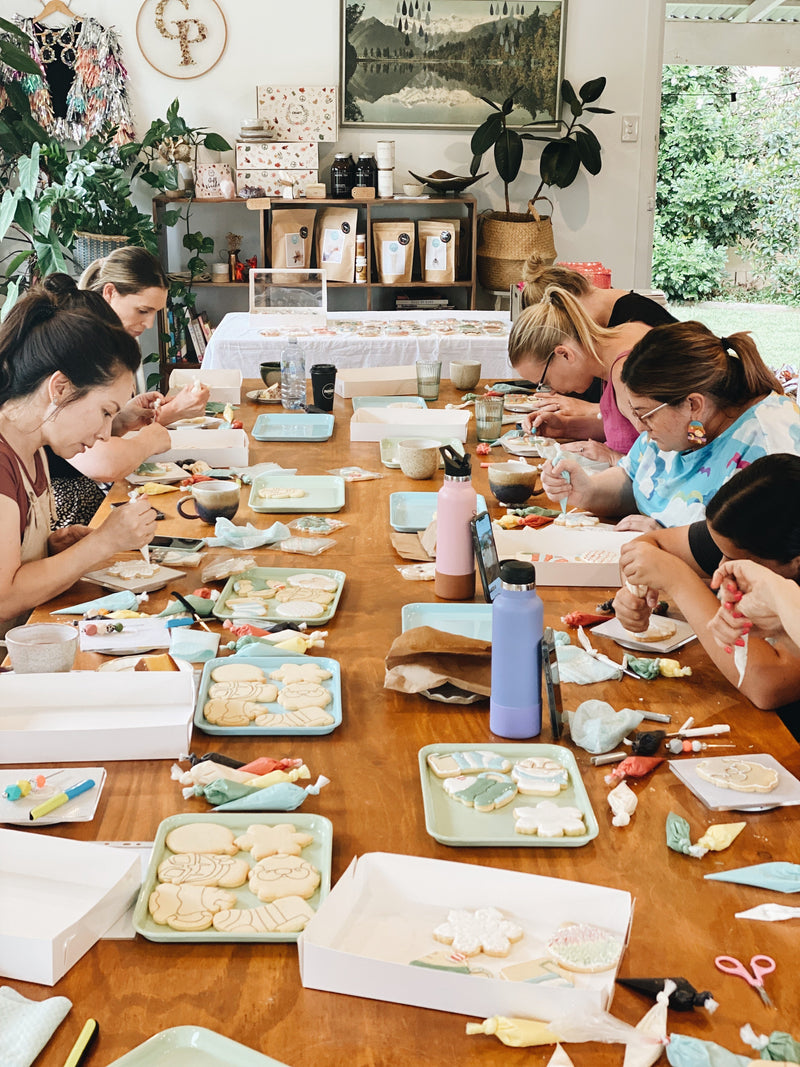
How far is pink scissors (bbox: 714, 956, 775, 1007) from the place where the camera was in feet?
3.04

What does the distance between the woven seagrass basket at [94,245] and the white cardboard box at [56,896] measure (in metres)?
4.66

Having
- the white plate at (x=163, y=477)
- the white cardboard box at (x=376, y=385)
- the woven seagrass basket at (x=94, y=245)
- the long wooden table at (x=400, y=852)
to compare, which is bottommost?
the long wooden table at (x=400, y=852)

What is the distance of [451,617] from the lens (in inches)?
66.6

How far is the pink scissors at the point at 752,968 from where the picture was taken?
0.93 metres

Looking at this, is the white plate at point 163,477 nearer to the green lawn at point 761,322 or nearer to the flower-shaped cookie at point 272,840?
the flower-shaped cookie at point 272,840

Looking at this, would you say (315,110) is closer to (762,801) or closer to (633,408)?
(633,408)

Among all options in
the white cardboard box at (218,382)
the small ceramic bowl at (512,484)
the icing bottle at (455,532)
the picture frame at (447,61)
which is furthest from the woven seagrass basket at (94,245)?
the icing bottle at (455,532)

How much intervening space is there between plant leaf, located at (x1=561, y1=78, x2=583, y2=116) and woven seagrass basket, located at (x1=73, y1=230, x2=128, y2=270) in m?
2.53

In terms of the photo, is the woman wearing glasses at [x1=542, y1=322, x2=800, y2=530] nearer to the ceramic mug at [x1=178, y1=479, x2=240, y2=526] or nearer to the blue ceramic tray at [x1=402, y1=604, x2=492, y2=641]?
the blue ceramic tray at [x1=402, y1=604, x2=492, y2=641]

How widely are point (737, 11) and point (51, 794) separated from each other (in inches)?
355

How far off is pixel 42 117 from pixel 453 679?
516 centimetres

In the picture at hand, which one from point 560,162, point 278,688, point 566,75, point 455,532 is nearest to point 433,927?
point 278,688

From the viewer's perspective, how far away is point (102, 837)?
3.69 ft

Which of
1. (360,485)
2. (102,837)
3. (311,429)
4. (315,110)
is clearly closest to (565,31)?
(315,110)
